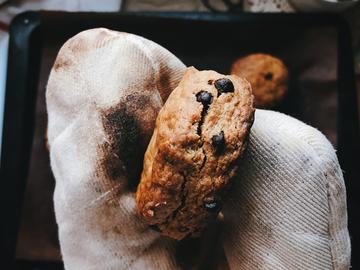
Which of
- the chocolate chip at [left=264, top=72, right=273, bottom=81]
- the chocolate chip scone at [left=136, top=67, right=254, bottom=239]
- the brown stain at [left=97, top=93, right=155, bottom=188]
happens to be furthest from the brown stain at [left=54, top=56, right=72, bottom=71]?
the chocolate chip at [left=264, top=72, right=273, bottom=81]

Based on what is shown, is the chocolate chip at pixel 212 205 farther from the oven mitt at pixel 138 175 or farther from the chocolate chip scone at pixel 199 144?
the oven mitt at pixel 138 175

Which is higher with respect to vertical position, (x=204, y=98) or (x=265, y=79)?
(x=204, y=98)

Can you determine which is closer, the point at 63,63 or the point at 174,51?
the point at 63,63

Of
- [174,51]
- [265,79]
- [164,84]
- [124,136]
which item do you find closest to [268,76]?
[265,79]

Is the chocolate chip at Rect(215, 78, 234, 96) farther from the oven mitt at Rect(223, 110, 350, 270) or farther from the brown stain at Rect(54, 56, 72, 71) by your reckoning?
the brown stain at Rect(54, 56, 72, 71)

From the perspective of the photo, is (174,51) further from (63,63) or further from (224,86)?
(224,86)

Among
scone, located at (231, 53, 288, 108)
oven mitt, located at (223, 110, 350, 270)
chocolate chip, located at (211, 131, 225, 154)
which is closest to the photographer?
chocolate chip, located at (211, 131, 225, 154)

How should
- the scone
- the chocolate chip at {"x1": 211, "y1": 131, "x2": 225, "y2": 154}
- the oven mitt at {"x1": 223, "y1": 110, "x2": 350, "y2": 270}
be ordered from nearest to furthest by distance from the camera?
the chocolate chip at {"x1": 211, "y1": 131, "x2": 225, "y2": 154}
the oven mitt at {"x1": 223, "y1": 110, "x2": 350, "y2": 270}
the scone
